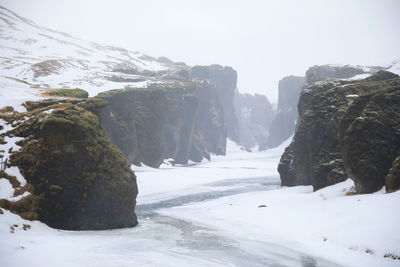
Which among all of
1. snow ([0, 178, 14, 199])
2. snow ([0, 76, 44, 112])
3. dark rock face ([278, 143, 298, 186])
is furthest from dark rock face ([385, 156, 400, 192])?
snow ([0, 76, 44, 112])

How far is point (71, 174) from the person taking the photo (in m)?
29.9

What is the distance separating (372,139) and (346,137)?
2717 millimetres

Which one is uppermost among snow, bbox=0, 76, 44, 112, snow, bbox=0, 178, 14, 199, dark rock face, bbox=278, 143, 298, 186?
snow, bbox=0, 76, 44, 112

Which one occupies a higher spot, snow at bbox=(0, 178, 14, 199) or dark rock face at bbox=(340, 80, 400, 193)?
dark rock face at bbox=(340, 80, 400, 193)

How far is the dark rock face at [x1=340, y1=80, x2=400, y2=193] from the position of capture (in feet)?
104

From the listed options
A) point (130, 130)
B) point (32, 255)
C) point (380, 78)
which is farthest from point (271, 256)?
point (130, 130)

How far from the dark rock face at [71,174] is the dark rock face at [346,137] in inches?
915

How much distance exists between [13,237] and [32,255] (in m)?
3.38

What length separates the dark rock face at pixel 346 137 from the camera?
32.4m

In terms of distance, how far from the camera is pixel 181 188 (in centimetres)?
6712

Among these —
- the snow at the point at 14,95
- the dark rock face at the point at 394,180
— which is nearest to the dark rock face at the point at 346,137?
the dark rock face at the point at 394,180

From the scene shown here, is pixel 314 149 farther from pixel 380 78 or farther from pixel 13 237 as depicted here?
pixel 13 237

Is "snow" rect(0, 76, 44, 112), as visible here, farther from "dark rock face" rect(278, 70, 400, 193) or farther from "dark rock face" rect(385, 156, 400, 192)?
"dark rock face" rect(385, 156, 400, 192)

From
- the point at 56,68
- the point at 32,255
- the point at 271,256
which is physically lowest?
the point at 271,256
